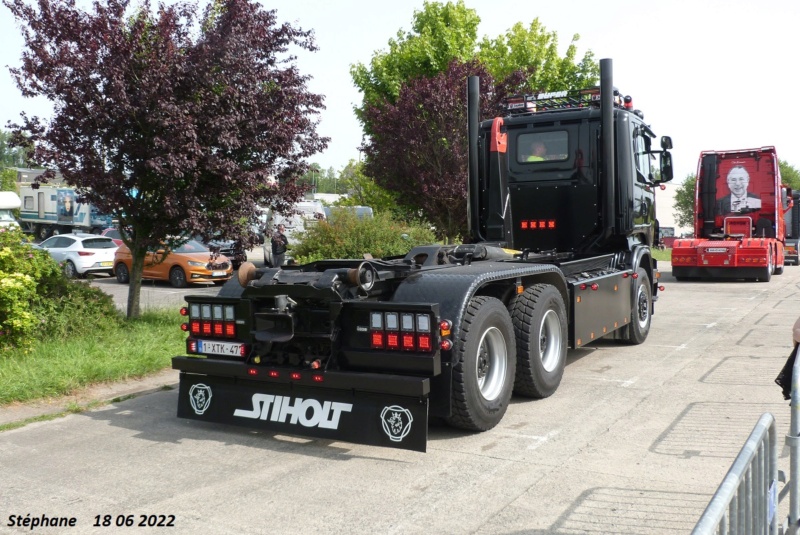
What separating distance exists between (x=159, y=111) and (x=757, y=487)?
7.67 metres

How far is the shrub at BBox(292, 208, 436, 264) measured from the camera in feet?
48.7

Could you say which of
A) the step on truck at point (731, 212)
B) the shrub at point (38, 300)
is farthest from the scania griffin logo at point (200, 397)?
the step on truck at point (731, 212)

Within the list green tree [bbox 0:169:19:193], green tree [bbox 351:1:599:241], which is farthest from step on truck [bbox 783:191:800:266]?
green tree [bbox 0:169:19:193]

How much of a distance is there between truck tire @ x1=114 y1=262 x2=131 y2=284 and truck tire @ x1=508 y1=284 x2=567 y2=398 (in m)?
16.1

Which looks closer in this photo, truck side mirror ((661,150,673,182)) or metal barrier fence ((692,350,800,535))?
metal barrier fence ((692,350,800,535))

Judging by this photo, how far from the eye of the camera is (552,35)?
85.7 ft

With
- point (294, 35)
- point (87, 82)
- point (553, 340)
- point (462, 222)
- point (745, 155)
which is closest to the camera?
point (553, 340)

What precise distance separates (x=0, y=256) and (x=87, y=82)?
7.63ft

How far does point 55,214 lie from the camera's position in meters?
38.9

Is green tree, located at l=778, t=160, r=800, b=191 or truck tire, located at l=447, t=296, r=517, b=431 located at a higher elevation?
green tree, located at l=778, t=160, r=800, b=191

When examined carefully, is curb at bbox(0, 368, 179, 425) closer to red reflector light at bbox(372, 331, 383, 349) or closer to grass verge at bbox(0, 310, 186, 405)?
grass verge at bbox(0, 310, 186, 405)

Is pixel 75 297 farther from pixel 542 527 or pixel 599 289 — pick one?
pixel 542 527

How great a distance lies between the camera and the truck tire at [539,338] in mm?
6363

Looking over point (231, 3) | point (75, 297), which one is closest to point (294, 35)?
point (231, 3)
